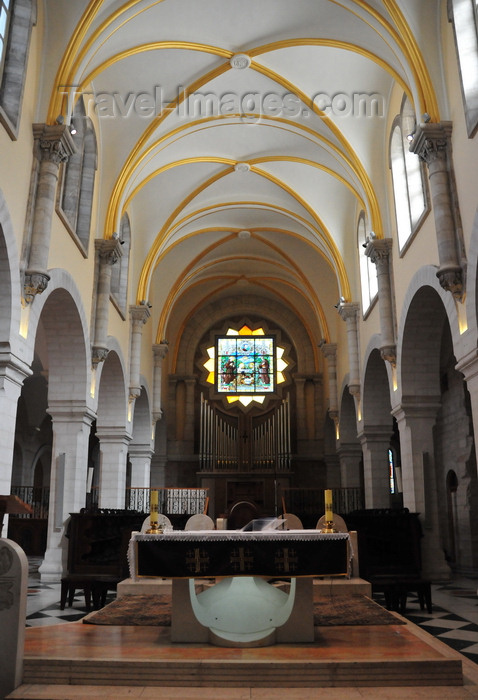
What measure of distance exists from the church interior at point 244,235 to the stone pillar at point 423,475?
0.13ft

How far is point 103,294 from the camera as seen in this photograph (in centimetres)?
1359

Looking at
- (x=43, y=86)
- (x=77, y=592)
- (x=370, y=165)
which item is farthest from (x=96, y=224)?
(x=77, y=592)

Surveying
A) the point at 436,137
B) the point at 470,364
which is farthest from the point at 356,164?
the point at 470,364

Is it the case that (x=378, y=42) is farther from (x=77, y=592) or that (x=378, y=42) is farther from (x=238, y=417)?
(x=238, y=417)

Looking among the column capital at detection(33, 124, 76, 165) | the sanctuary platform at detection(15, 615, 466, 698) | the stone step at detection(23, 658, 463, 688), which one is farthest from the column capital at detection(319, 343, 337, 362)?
the stone step at detection(23, 658, 463, 688)

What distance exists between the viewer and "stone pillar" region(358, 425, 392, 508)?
15859mm

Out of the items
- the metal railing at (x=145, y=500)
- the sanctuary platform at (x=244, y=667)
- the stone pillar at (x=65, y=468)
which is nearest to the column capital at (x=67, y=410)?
the stone pillar at (x=65, y=468)

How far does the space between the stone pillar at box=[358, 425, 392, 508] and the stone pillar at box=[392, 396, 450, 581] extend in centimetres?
322

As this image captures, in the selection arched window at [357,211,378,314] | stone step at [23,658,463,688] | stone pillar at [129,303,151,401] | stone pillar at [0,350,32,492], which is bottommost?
stone step at [23,658,463,688]

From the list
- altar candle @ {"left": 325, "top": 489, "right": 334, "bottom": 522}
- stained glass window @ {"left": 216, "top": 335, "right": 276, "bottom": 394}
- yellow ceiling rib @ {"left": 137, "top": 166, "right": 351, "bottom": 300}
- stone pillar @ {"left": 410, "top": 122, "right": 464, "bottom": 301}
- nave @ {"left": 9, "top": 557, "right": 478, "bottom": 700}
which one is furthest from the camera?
stained glass window @ {"left": 216, "top": 335, "right": 276, "bottom": 394}

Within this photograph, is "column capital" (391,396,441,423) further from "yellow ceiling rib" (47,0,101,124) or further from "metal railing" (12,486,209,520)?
"yellow ceiling rib" (47,0,101,124)

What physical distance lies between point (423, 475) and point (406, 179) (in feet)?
18.7

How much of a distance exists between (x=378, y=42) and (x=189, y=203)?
803cm

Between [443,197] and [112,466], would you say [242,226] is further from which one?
[443,197]
